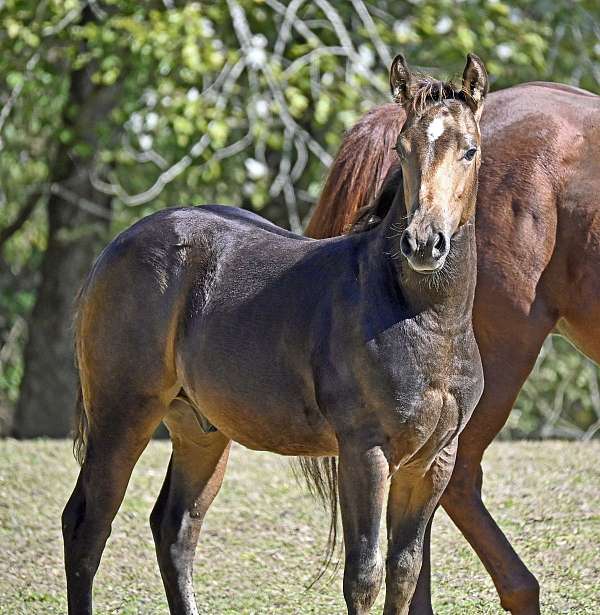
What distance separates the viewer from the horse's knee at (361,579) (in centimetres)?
343

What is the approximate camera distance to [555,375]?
11195mm

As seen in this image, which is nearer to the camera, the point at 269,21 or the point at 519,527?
the point at 519,527

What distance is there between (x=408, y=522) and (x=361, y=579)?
34cm

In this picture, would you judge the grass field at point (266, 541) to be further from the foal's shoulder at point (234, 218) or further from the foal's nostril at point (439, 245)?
the foal's nostril at point (439, 245)

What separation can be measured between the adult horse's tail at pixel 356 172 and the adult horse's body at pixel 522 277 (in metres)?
0.21

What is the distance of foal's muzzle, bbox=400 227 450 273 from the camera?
3.13m

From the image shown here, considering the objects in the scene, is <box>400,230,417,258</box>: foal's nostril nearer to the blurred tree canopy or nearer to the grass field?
the grass field

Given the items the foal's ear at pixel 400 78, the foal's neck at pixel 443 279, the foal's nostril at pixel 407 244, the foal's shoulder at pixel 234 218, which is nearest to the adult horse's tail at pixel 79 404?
the foal's shoulder at pixel 234 218

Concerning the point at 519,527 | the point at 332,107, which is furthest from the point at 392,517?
the point at 332,107

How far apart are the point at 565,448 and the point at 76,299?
3924 mm

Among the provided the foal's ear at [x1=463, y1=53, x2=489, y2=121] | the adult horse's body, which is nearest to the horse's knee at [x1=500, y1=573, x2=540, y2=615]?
the adult horse's body

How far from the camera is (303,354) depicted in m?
3.64

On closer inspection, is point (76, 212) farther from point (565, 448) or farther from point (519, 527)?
point (519, 527)

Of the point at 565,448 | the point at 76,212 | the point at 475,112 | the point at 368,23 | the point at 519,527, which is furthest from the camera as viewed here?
the point at 76,212
